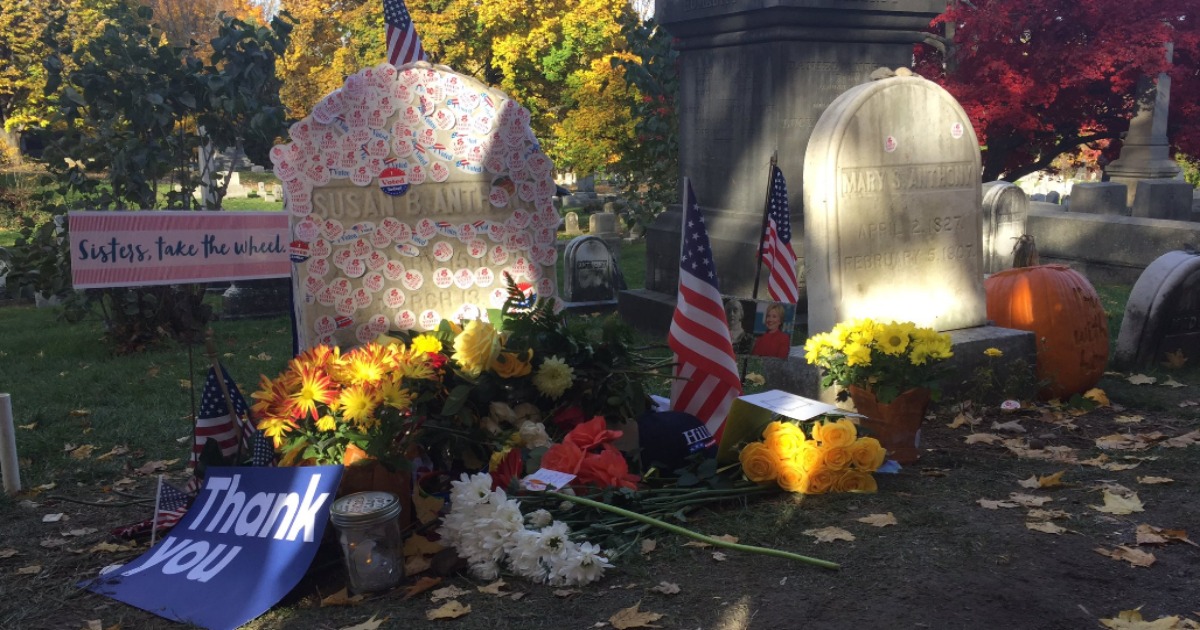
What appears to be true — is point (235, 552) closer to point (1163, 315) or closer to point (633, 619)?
point (633, 619)

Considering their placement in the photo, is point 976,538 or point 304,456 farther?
point 304,456

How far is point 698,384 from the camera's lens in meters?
4.88

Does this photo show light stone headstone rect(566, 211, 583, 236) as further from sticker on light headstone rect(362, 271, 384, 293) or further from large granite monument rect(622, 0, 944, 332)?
sticker on light headstone rect(362, 271, 384, 293)

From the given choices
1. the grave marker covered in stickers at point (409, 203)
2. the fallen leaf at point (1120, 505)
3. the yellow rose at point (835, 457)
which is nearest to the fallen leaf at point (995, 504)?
the fallen leaf at point (1120, 505)

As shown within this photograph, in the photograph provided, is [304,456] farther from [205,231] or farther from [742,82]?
[742,82]

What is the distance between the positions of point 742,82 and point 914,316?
250cm

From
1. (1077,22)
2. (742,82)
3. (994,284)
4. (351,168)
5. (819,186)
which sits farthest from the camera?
(1077,22)

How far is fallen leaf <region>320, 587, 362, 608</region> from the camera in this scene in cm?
351

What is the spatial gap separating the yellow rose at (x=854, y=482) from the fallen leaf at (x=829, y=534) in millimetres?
406

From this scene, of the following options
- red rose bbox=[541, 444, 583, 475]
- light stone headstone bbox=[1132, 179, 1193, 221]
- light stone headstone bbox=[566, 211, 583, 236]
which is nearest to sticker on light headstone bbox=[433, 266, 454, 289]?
red rose bbox=[541, 444, 583, 475]

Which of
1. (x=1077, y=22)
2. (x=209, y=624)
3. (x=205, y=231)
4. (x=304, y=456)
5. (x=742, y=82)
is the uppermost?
(x=1077, y=22)

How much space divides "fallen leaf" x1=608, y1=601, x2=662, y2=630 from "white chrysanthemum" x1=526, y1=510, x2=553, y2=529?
1.92 feet

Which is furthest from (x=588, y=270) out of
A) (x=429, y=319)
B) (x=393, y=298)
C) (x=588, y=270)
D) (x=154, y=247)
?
(x=154, y=247)

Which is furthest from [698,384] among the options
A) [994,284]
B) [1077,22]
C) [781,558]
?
[1077,22]
